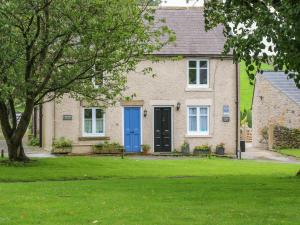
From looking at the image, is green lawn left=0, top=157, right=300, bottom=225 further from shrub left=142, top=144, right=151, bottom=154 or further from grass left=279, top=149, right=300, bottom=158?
A: grass left=279, top=149, right=300, bottom=158

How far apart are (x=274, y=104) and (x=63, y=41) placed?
2474 cm

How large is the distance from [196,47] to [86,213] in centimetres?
2667

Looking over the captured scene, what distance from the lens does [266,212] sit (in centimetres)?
1116

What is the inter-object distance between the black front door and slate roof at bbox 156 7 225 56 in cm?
362

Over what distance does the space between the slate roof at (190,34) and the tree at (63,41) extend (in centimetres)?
1350

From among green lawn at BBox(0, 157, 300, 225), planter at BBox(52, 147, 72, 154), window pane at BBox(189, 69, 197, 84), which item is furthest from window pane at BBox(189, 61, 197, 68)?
green lawn at BBox(0, 157, 300, 225)

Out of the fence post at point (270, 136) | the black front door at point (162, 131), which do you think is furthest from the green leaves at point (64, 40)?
the fence post at point (270, 136)

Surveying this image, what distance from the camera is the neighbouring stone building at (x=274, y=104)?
4156cm

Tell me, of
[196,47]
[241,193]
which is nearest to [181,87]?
[196,47]

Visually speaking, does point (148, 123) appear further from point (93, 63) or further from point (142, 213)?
point (142, 213)

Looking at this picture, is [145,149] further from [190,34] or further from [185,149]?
[190,34]

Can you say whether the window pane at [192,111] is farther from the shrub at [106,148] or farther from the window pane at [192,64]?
the shrub at [106,148]

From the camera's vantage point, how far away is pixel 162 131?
36406 mm

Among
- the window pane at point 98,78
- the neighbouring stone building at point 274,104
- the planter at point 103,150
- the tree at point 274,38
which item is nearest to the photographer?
the tree at point 274,38
